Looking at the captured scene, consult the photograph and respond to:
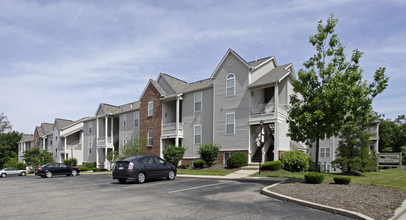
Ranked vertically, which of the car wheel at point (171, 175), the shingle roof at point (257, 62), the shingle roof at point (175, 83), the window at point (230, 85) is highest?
the shingle roof at point (257, 62)

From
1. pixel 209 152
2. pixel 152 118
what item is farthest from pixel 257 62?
pixel 152 118

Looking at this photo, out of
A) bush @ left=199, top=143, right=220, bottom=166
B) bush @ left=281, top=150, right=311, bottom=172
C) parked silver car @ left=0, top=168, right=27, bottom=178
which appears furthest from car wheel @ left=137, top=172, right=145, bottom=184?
parked silver car @ left=0, top=168, right=27, bottom=178

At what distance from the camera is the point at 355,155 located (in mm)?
21906

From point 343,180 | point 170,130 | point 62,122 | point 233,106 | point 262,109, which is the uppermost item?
point 233,106

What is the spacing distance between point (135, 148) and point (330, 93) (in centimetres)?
2280

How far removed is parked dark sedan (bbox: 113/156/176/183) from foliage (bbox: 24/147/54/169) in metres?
43.2

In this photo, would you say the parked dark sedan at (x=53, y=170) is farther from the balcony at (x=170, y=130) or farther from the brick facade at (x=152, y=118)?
the balcony at (x=170, y=130)

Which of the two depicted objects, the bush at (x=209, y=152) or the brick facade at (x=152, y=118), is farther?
the brick facade at (x=152, y=118)

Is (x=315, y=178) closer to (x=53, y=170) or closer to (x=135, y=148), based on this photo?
(x=135, y=148)

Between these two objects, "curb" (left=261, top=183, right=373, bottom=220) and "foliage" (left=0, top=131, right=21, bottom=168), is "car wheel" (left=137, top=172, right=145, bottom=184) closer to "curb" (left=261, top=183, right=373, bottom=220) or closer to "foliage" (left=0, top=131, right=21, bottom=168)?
"curb" (left=261, top=183, right=373, bottom=220)

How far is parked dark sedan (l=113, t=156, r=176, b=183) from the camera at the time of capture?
15.7 m

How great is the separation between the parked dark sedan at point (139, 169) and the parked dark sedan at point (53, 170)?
15222mm

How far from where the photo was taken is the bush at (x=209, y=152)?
85.5 feet

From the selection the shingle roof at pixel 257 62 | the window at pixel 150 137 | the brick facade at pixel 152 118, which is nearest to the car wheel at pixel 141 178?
the shingle roof at pixel 257 62
